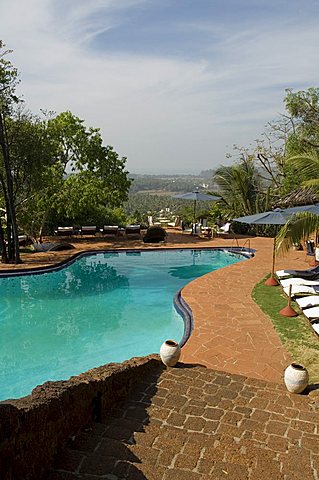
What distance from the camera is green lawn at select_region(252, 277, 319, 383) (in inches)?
276

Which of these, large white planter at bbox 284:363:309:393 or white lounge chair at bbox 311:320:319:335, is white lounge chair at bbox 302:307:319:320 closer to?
white lounge chair at bbox 311:320:319:335

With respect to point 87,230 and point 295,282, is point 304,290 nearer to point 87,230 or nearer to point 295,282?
point 295,282

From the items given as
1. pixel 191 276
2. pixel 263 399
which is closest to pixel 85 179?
pixel 191 276

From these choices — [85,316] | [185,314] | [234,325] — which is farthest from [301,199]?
[85,316]

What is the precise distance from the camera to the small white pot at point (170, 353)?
630 cm

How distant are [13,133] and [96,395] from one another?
12695 millimetres

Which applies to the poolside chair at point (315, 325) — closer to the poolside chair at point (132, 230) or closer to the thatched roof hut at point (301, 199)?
the thatched roof hut at point (301, 199)

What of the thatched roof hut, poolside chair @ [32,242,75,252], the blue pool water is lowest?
the blue pool water

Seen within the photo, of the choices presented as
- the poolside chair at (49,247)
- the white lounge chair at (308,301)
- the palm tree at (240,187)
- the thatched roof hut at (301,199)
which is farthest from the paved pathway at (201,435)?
the palm tree at (240,187)

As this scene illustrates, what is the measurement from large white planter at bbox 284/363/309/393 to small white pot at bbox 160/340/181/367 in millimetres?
1700

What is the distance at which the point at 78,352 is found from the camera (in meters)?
→ 9.00

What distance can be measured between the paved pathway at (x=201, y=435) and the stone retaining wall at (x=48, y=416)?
0.50 feet

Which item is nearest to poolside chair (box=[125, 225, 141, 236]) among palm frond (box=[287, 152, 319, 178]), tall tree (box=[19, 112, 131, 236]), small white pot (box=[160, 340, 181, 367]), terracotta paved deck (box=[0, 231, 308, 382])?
tall tree (box=[19, 112, 131, 236])

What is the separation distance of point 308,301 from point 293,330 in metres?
0.99
